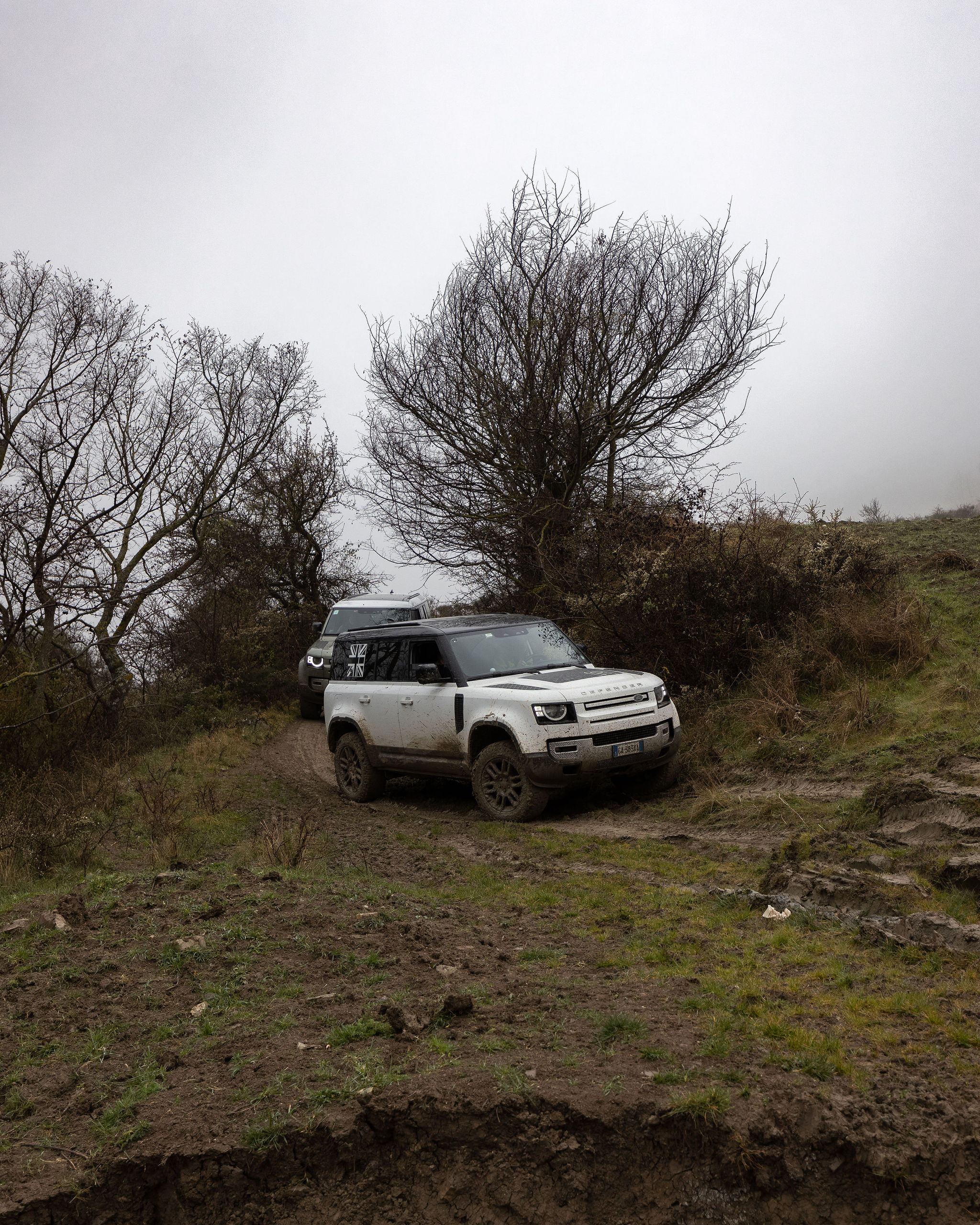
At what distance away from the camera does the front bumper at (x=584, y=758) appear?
29.2 ft

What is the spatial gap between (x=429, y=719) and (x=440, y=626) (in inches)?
44.5

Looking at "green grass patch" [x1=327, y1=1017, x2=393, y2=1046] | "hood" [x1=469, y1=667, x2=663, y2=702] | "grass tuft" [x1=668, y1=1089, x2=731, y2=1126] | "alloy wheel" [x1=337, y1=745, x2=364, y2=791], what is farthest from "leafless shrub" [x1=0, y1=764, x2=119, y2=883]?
"grass tuft" [x1=668, y1=1089, x2=731, y2=1126]

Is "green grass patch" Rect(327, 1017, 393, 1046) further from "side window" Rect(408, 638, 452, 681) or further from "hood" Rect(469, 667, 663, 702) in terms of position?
"side window" Rect(408, 638, 452, 681)

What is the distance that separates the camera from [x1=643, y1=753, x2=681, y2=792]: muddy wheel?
31.8 ft

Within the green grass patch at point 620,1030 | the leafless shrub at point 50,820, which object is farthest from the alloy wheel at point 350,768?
the green grass patch at point 620,1030

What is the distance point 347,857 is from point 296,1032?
13.6 ft

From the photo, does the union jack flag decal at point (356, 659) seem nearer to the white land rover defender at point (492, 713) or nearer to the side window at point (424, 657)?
the white land rover defender at point (492, 713)

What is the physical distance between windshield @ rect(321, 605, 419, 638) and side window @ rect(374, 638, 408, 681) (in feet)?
22.0

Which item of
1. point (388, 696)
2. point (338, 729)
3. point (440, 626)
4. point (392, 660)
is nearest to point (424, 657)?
point (440, 626)

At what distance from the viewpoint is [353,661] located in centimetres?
1166

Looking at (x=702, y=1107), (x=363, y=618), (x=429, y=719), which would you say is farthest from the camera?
(x=363, y=618)

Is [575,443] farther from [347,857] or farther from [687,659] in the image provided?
[347,857]

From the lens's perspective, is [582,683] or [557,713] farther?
[582,683]

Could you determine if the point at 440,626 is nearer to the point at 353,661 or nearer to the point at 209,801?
the point at 353,661
